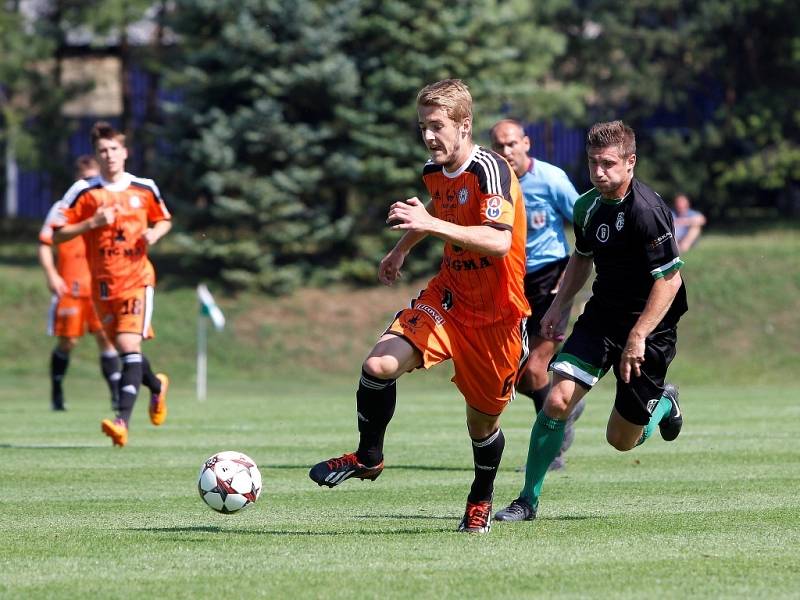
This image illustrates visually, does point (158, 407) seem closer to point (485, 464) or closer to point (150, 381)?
point (150, 381)

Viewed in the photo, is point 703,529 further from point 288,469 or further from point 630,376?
point 288,469

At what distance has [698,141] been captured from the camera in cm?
3650

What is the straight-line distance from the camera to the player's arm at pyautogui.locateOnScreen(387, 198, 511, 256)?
662 cm

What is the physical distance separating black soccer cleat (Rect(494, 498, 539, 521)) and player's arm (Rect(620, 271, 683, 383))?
925 mm

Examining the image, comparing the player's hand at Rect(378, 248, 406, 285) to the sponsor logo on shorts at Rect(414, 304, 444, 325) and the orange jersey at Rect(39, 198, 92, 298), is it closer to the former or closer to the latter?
the sponsor logo on shorts at Rect(414, 304, 444, 325)

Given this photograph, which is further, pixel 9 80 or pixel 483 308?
pixel 9 80

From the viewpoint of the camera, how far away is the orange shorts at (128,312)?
1254cm

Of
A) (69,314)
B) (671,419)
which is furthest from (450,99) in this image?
(69,314)

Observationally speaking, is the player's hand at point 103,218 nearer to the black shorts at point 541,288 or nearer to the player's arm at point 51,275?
the black shorts at point 541,288

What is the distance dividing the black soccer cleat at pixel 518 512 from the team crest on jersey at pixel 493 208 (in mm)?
1765

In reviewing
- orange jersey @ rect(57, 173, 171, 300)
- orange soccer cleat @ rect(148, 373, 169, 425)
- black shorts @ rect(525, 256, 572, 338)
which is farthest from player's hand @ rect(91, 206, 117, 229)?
black shorts @ rect(525, 256, 572, 338)

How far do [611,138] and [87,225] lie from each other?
5.73m

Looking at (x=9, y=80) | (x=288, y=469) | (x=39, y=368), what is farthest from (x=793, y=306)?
(x=288, y=469)

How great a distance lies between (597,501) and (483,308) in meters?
1.89
